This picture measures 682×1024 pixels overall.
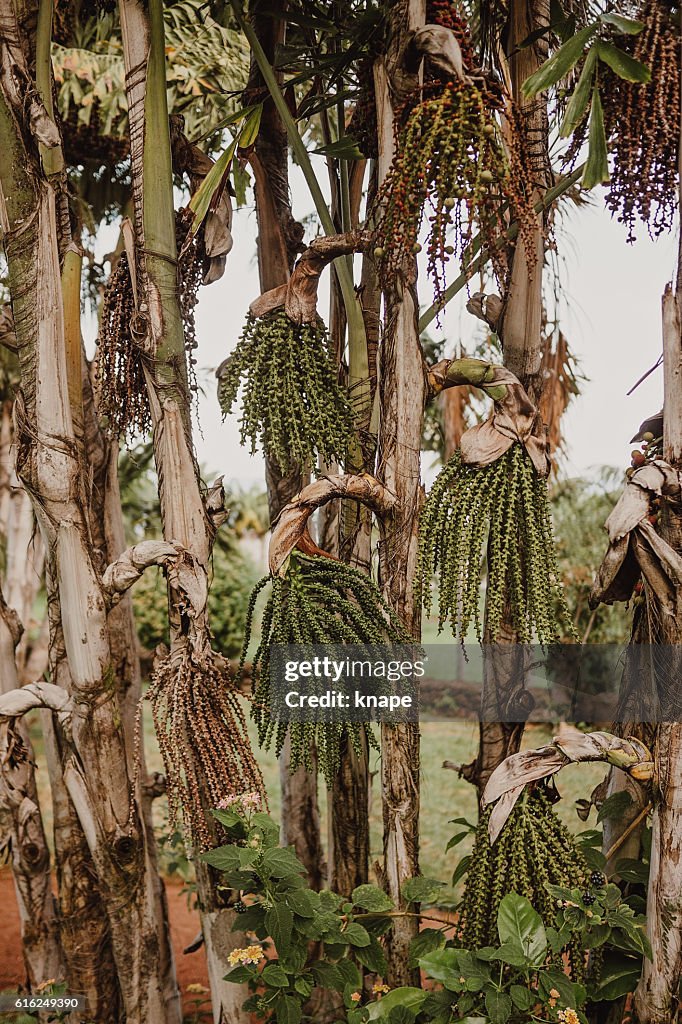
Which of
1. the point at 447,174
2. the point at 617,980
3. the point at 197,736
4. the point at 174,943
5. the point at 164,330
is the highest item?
the point at 447,174

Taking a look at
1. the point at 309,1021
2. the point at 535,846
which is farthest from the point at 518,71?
the point at 309,1021

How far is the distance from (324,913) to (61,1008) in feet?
2.38

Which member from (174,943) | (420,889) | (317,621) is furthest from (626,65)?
(174,943)

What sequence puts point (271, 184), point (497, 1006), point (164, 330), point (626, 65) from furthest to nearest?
point (271, 184), point (164, 330), point (497, 1006), point (626, 65)

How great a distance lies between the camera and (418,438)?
148 centimetres

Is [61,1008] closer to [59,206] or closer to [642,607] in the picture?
[642,607]

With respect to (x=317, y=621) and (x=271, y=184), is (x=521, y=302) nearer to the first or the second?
(x=271, y=184)

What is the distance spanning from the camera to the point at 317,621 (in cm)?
136

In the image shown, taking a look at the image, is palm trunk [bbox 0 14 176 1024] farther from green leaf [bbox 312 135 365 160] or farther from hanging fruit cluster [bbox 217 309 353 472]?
green leaf [bbox 312 135 365 160]

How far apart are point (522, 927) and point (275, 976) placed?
1.37 ft

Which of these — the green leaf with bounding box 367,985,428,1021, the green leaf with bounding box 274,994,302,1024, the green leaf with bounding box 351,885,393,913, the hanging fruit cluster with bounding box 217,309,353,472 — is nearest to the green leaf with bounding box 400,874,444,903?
the green leaf with bounding box 351,885,393,913

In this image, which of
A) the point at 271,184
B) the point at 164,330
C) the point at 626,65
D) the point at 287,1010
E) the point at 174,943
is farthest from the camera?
the point at 174,943

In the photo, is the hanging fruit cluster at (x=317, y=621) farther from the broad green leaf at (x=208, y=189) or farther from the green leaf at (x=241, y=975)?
the broad green leaf at (x=208, y=189)

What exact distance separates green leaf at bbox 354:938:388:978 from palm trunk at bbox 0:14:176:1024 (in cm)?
49
